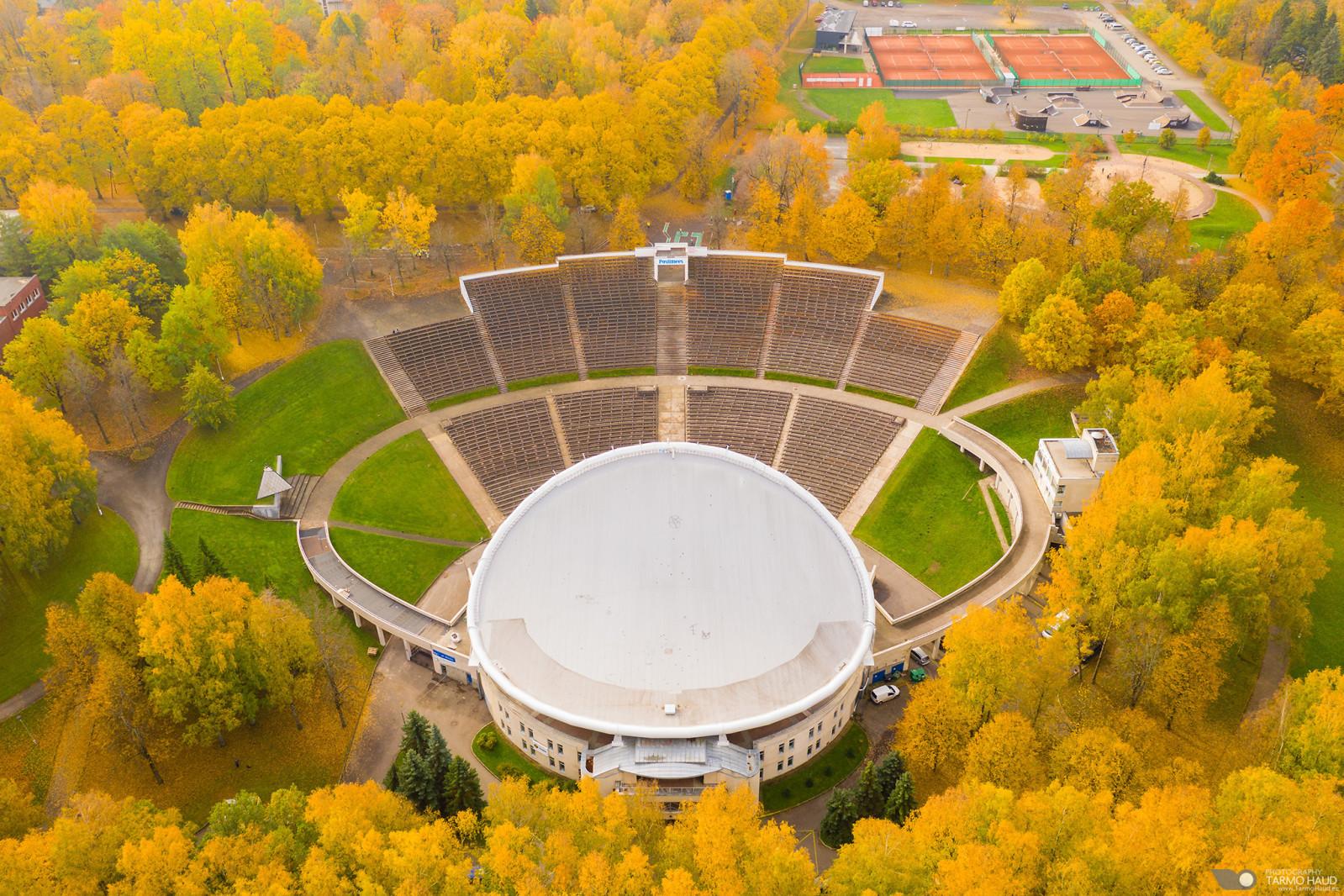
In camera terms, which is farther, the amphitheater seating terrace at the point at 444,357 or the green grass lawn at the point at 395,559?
the amphitheater seating terrace at the point at 444,357

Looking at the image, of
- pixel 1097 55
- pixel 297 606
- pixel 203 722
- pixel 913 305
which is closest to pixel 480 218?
pixel 913 305

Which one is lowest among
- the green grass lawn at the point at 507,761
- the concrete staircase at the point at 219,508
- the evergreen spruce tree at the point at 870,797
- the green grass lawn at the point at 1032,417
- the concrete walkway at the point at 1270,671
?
the green grass lawn at the point at 507,761

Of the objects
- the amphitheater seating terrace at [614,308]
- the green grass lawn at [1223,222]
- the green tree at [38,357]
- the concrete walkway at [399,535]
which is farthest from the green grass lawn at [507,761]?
the green grass lawn at [1223,222]

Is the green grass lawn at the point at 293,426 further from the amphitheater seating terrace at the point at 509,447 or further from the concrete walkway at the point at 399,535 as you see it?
the concrete walkway at the point at 399,535

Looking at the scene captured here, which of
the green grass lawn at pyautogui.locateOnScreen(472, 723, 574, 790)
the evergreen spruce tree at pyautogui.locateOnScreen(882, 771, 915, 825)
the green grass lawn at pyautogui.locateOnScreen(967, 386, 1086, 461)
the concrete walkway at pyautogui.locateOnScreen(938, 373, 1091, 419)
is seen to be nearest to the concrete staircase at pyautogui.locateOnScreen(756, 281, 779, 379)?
the concrete walkway at pyautogui.locateOnScreen(938, 373, 1091, 419)

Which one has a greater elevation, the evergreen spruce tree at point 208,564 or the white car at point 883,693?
the evergreen spruce tree at point 208,564

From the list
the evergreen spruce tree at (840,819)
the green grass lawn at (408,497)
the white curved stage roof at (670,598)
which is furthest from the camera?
the green grass lawn at (408,497)

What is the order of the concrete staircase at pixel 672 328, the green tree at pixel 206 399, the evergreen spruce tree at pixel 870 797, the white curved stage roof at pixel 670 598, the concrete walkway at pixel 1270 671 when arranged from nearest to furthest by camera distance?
1. the evergreen spruce tree at pixel 870 797
2. the white curved stage roof at pixel 670 598
3. the concrete walkway at pixel 1270 671
4. the green tree at pixel 206 399
5. the concrete staircase at pixel 672 328
